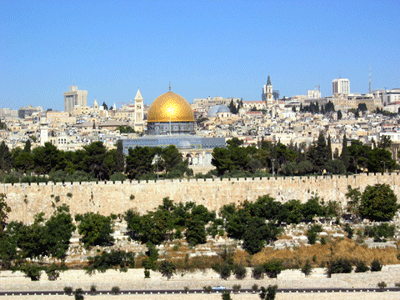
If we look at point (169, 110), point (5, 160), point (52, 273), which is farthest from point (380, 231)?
point (169, 110)

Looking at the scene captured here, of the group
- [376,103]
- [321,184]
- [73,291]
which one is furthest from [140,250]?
[376,103]

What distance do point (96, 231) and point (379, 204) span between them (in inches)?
464

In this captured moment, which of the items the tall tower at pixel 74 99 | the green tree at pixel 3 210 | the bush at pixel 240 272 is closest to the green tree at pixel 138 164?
the green tree at pixel 3 210

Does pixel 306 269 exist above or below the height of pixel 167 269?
below

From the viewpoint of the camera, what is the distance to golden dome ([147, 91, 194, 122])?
52000 millimetres

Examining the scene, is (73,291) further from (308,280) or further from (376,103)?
(376,103)

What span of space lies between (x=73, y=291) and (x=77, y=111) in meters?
118

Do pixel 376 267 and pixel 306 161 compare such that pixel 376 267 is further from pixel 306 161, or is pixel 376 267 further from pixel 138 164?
pixel 306 161

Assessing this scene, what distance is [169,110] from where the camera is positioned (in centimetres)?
5191

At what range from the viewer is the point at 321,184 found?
30.2 metres

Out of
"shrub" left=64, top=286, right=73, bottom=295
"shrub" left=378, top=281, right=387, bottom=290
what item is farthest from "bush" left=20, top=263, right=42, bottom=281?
"shrub" left=378, top=281, right=387, bottom=290

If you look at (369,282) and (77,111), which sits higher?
(77,111)

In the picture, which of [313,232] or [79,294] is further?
[313,232]

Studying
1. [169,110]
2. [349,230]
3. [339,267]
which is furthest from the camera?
[169,110]
